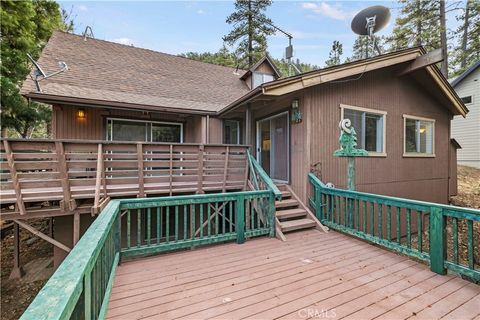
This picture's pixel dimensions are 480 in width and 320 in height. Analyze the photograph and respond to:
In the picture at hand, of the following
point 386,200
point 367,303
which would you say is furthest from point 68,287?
point 386,200

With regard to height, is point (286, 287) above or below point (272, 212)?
below

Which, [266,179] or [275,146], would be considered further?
[275,146]

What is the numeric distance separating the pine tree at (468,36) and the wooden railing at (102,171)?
1907 centimetres

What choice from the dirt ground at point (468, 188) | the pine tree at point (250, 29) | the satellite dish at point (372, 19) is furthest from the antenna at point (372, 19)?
the pine tree at point (250, 29)

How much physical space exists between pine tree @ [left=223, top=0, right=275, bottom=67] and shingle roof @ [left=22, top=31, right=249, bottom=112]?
7442 millimetres

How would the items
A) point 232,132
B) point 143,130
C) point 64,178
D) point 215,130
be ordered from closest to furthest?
point 64,178, point 143,130, point 215,130, point 232,132

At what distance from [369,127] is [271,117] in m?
2.56

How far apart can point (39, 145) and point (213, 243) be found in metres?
3.37

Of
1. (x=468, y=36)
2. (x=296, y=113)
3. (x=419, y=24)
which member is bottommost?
(x=296, y=113)

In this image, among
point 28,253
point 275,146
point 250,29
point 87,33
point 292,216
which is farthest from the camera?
point 250,29

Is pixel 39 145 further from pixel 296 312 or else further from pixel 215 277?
pixel 296 312

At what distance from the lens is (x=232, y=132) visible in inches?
320

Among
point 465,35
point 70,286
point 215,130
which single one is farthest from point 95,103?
point 465,35

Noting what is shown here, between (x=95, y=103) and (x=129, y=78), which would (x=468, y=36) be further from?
(x=95, y=103)
